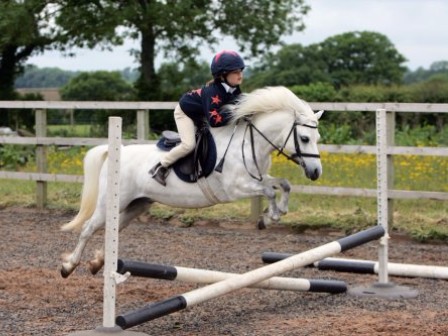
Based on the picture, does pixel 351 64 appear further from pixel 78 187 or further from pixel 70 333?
pixel 70 333

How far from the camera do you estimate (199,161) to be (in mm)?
5879

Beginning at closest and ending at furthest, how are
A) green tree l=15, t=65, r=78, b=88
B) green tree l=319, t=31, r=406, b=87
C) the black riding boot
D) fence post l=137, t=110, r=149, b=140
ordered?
the black riding boot, fence post l=137, t=110, r=149, b=140, green tree l=319, t=31, r=406, b=87, green tree l=15, t=65, r=78, b=88

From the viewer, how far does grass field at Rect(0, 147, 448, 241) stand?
918 cm

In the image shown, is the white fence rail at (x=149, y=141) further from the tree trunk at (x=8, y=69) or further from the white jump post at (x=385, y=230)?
the tree trunk at (x=8, y=69)

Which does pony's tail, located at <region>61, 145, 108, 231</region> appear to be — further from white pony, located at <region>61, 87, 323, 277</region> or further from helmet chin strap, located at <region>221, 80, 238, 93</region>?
helmet chin strap, located at <region>221, 80, 238, 93</region>

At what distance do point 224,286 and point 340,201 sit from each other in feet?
17.7

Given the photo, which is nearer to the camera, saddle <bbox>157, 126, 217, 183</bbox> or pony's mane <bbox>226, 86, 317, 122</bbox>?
pony's mane <bbox>226, 86, 317, 122</bbox>

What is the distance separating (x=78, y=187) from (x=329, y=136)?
4770 millimetres

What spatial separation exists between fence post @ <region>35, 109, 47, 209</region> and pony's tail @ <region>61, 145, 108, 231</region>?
15.3ft

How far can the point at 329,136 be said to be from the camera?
14320 millimetres

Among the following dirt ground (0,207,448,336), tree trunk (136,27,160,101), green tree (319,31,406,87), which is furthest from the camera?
green tree (319,31,406,87)

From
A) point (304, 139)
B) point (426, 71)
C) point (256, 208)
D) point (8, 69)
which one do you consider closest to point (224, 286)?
point (304, 139)

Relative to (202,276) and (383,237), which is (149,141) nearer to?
(383,237)

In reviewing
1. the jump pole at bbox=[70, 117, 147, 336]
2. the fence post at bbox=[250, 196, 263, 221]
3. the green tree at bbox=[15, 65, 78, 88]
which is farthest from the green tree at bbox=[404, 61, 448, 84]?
the jump pole at bbox=[70, 117, 147, 336]
